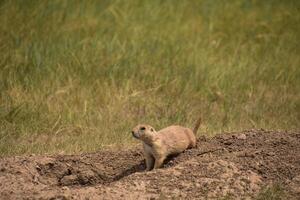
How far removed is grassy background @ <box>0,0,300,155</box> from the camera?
7.42m

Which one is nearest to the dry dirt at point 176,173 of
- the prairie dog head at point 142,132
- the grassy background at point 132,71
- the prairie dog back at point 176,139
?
the prairie dog back at point 176,139

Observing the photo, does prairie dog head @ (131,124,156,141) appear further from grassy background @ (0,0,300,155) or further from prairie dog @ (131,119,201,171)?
grassy background @ (0,0,300,155)

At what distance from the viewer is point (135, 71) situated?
8.50 m

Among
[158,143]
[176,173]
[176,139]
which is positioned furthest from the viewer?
[176,139]

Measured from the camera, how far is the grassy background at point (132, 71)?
7418mm

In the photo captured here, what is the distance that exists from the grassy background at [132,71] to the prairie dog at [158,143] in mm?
799

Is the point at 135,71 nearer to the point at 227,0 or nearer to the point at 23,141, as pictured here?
the point at 23,141

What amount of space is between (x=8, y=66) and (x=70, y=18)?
1.59 m

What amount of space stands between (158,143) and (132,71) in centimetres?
246

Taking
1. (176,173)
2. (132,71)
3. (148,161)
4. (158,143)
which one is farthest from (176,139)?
(132,71)

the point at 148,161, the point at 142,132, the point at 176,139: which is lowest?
the point at 148,161

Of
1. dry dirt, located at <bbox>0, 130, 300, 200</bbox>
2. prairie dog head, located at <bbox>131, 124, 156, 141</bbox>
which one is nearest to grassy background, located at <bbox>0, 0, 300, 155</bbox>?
dry dirt, located at <bbox>0, 130, 300, 200</bbox>

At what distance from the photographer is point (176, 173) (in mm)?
5570

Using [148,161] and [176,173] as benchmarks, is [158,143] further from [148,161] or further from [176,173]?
[176,173]
